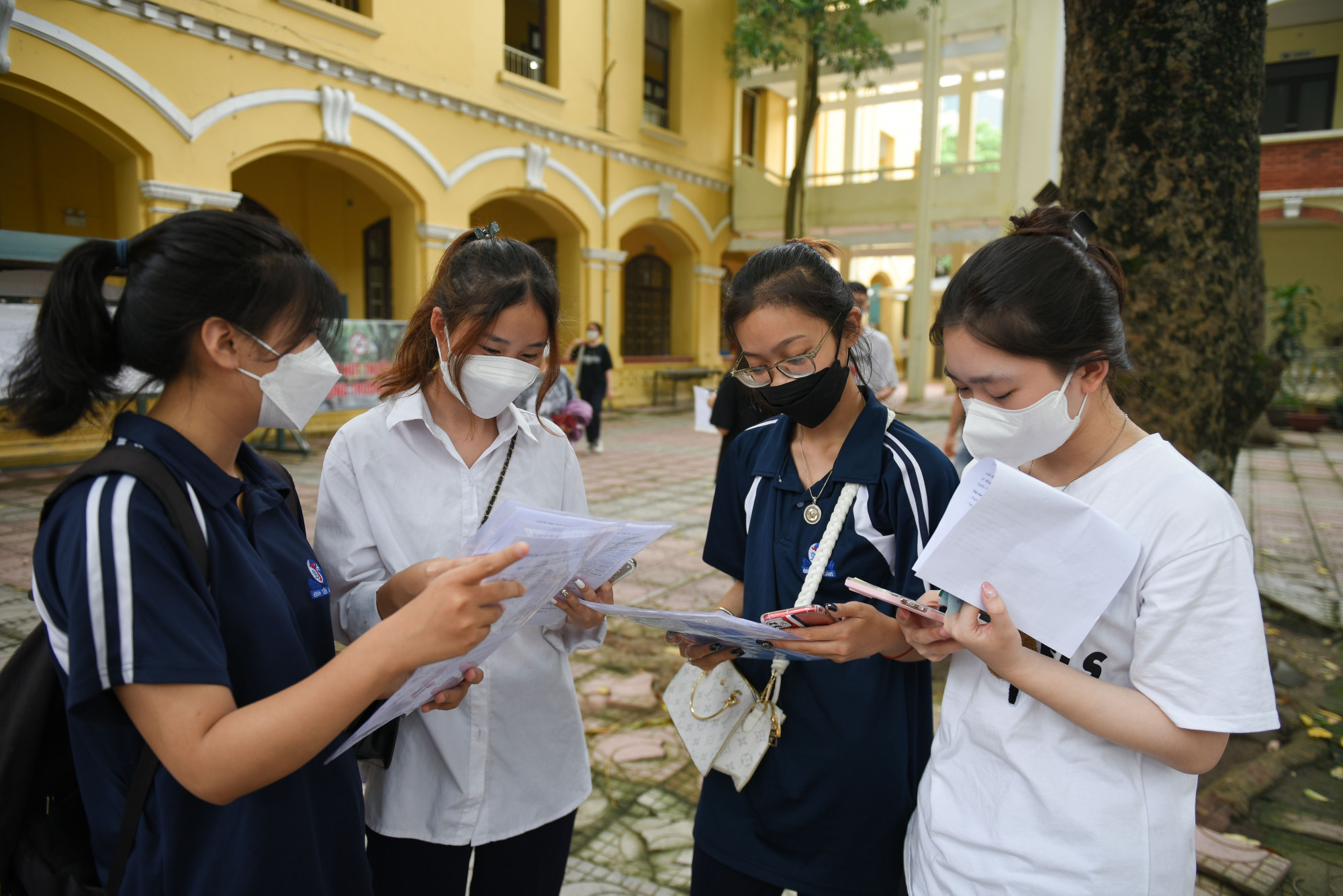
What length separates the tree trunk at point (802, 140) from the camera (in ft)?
47.4

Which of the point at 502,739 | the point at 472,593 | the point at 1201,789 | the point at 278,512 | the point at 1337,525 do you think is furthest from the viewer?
the point at 1337,525

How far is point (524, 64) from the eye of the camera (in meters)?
12.3

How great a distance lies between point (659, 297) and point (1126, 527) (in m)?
15.5

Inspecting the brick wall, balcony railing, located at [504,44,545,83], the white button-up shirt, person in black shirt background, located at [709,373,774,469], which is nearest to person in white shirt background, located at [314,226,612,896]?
the white button-up shirt

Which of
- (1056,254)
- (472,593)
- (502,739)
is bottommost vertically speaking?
(502,739)

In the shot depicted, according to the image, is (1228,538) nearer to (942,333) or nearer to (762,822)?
(942,333)

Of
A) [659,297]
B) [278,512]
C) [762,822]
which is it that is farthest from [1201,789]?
[659,297]

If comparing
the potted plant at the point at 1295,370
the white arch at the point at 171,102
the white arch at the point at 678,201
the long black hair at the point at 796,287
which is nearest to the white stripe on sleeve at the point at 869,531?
the long black hair at the point at 796,287

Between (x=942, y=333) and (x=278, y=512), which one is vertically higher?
(x=942, y=333)

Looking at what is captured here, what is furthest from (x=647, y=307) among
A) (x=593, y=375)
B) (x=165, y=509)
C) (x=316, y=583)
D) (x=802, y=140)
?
(x=165, y=509)

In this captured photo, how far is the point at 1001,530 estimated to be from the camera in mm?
1028

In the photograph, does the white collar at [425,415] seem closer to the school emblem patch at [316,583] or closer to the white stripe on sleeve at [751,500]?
the school emblem patch at [316,583]

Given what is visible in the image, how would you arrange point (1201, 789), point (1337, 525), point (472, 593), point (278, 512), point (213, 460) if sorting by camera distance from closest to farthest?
point (472, 593) → point (213, 460) → point (278, 512) → point (1201, 789) → point (1337, 525)

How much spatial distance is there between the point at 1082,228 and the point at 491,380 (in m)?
1.03
